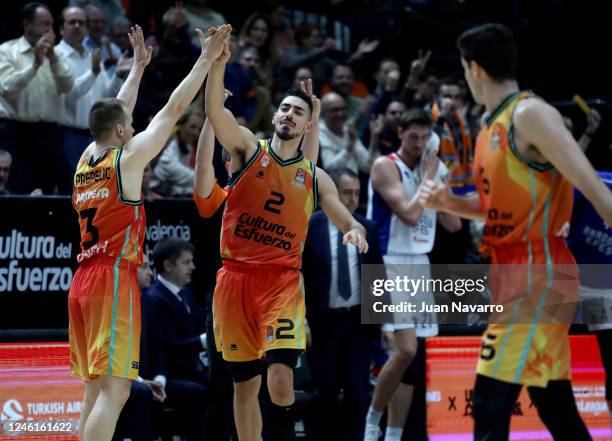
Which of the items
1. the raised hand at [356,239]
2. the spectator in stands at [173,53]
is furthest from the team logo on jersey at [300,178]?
the spectator in stands at [173,53]

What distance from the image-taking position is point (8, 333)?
8.30 meters

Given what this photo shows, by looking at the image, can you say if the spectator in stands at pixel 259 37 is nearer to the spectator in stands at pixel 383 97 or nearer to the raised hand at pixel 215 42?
the spectator in stands at pixel 383 97

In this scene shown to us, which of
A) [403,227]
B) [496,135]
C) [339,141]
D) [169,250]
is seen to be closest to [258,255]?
[169,250]

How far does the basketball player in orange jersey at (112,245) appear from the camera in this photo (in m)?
6.45

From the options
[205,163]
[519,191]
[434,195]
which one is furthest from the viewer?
[205,163]

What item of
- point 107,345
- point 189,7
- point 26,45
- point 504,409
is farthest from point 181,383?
point 189,7

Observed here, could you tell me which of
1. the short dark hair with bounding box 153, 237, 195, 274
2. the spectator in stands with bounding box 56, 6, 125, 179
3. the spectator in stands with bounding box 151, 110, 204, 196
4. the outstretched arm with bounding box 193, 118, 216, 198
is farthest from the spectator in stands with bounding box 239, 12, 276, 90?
the outstretched arm with bounding box 193, 118, 216, 198

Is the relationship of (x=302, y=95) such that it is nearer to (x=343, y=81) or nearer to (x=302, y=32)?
(x=343, y=81)

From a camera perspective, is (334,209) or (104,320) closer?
(104,320)

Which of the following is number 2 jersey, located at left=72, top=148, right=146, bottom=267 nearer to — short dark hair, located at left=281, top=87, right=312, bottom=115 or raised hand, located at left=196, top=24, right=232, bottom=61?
raised hand, located at left=196, top=24, right=232, bottom=61

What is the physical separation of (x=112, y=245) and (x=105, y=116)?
0.84 metres

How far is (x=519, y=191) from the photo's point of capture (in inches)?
188

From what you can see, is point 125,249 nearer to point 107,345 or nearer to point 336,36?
point 107,345

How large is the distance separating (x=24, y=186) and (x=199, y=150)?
300 centimetres
